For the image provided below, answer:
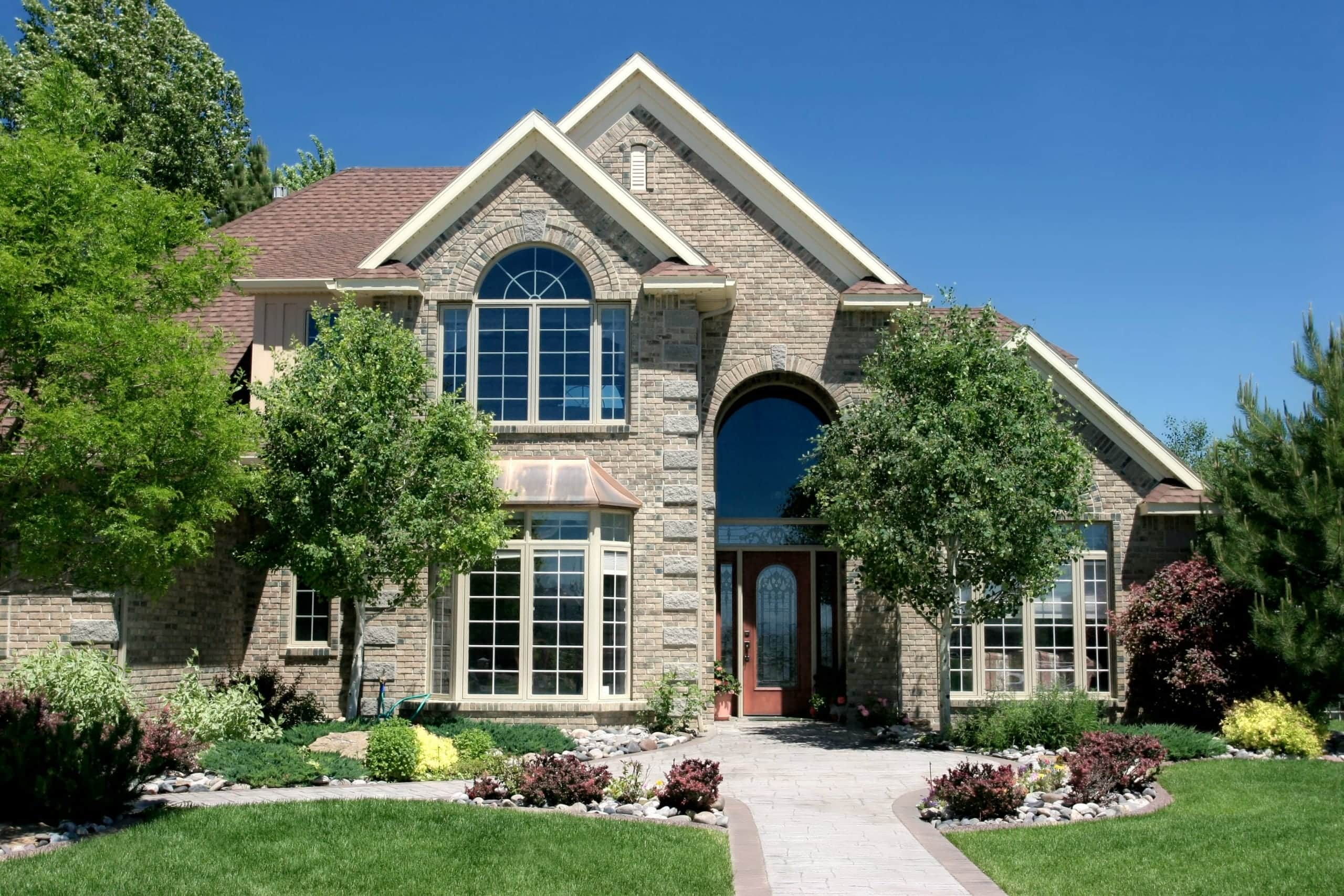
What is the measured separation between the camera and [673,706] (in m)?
18.4

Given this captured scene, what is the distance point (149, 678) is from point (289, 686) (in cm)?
291

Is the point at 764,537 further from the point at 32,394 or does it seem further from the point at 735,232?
the point at 32,394

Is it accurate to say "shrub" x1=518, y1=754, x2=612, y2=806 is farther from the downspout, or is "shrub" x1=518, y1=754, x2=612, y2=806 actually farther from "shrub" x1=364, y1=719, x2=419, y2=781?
the downspout

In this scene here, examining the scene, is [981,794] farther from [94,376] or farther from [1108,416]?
[1108,416]

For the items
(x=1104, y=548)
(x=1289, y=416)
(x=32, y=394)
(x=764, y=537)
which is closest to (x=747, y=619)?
(x=764, y=537)

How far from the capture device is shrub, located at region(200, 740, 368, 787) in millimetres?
13742

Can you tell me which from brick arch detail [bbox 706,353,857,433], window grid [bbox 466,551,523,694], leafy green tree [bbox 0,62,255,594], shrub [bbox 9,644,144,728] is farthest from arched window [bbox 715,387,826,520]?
leafy green tree [bbox 0,62,255,594]

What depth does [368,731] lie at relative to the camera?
15.8m

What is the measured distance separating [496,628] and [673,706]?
2766mm

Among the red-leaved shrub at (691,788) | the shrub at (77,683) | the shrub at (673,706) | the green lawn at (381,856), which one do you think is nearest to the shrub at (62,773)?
the green lawn at (381,856)

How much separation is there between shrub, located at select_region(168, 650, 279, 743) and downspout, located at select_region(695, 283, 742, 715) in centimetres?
609

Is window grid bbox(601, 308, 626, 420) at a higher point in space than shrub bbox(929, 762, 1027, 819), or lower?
higher

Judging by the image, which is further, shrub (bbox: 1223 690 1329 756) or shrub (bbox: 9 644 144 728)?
shrub (bbox: 1223 690 1329 756)

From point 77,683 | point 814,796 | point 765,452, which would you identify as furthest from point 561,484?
point 77,683
